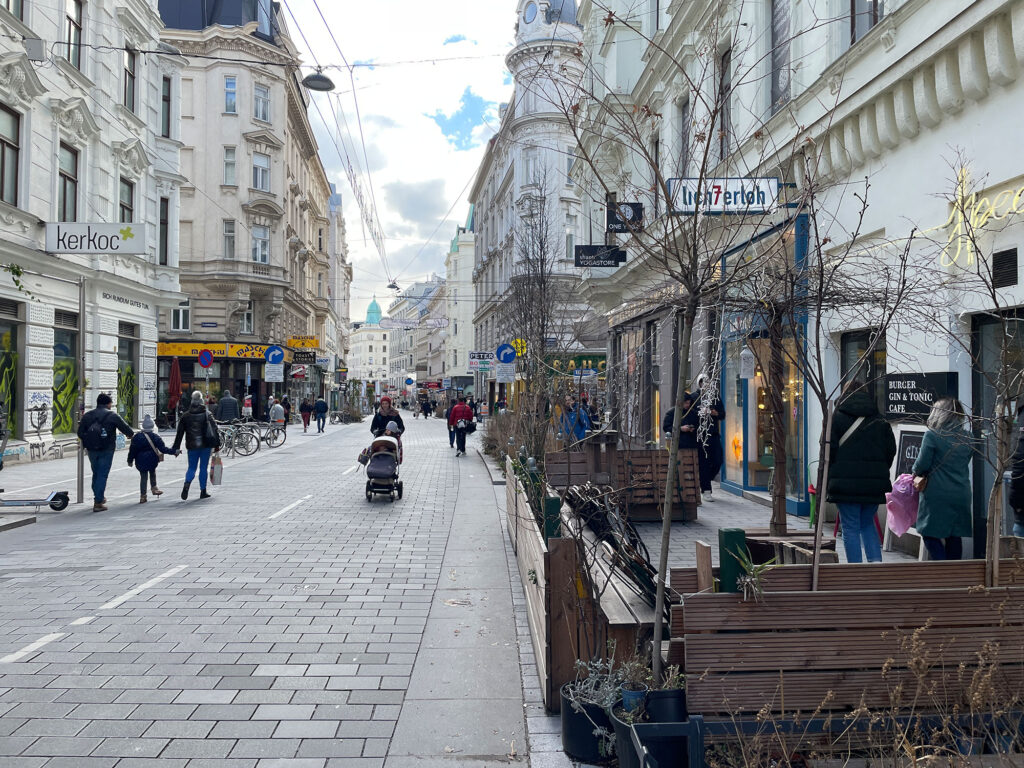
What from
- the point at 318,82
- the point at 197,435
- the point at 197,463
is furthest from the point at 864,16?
the point at 197,463

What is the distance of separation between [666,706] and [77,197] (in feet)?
A: 69.0

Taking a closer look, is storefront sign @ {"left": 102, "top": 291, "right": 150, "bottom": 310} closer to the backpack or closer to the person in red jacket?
the person in red jacket

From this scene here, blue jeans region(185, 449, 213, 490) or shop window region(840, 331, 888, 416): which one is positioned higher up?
shop window region(840, 331, 888, 416)

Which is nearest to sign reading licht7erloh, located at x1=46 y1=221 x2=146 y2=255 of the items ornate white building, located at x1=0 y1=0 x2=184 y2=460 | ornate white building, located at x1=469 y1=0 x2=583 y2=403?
ornate white building, located at x1=0 y1=0 x2=184 y2=460

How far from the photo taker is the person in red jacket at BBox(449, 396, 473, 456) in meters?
23.4

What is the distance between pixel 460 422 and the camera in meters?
23.5

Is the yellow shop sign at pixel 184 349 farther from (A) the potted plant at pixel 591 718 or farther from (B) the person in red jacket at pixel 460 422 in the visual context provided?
(A) the potted plant at pixel 591 718

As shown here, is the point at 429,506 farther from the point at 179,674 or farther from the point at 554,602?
the point at 554,602

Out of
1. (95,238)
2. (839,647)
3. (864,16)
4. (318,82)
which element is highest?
(318,82)

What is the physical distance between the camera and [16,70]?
1661 centimetres

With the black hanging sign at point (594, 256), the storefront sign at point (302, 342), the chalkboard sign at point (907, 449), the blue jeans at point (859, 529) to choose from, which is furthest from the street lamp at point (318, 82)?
the storefront sign at point (302, 342)

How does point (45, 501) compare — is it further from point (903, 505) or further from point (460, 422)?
point (460, 422)

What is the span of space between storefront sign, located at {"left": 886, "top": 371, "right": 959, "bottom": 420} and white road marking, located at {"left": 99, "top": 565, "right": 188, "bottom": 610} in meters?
7.01

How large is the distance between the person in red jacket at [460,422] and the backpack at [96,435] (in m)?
12.6
